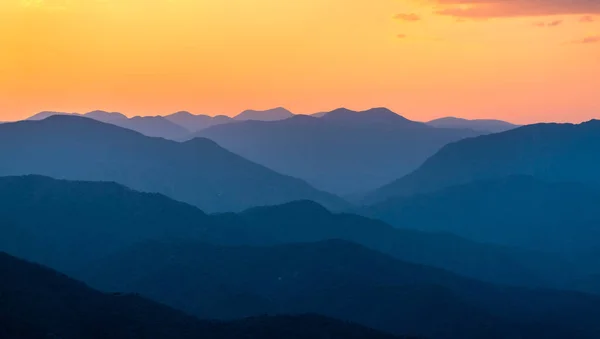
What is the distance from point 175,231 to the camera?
132 metres

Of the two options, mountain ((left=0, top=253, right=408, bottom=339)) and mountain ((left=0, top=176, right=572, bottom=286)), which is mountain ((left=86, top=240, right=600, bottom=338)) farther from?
mountain ((left=0, top=253, right=408, bottom=339))

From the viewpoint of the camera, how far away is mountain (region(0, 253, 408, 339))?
5653cm

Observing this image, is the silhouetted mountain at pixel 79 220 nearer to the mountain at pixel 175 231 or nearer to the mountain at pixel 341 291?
the mountain at pixel 175 231

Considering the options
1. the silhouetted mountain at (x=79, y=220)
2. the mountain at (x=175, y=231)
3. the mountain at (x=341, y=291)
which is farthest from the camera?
the mountain at (x=175, y=231)

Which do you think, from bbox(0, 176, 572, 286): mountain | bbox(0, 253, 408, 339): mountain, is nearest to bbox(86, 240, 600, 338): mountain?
bbox(0, 176, 572, 286): mountain

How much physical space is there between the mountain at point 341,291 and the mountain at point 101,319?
2436cm

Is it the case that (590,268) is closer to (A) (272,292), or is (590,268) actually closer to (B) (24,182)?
(A) (272,292)

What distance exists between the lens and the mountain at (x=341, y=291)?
3573 inches

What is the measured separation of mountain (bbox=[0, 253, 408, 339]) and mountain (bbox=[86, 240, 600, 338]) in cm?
2436

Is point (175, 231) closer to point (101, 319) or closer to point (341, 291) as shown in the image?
point (341, 291)

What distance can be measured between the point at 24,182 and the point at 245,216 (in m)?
37.7

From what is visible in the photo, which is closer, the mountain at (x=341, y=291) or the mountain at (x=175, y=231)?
the mountain at (x=341, y=291)

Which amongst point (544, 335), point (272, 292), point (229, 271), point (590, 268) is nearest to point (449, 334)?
point (544, 335)

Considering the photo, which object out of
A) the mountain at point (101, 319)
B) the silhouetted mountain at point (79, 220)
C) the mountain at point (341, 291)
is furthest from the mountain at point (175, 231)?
the mountain at point (101, 319)
